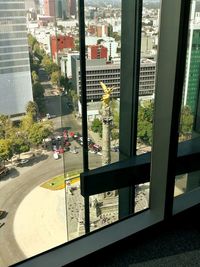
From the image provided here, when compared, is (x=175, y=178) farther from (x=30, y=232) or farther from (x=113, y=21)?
(x=113, y=21)

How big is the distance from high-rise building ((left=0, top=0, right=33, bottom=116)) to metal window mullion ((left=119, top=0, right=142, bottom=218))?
2.52 ft

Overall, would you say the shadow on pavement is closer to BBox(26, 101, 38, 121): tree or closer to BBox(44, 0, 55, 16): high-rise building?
BBox(26, 101, 38, 121): tree

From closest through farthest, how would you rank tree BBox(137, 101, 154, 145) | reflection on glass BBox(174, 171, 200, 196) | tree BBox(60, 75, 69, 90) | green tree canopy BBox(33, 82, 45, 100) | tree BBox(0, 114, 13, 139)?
1. tree BBox(0, 114, 13, 139)
2. green tree canopy BBox(33, 82, 45, 100)
3. tree BBox(60, 75, 69, 90)
4. reflection on glass BBox(174, 171, 200, 196)
5. tree BBox(137, 101, 154, 145)

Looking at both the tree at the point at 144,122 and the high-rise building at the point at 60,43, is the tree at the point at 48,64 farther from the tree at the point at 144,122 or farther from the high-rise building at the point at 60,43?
the tree at the point at 144,122

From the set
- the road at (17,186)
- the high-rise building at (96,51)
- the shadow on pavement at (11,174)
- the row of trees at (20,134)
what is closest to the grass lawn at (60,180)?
the road at (17,186)

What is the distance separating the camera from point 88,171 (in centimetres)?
209

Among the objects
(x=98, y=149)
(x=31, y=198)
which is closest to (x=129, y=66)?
(x=98, y=149)

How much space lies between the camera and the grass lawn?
1.80 m

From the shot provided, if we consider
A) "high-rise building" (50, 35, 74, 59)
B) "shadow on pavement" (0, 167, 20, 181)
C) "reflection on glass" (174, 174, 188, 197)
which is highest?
"high-rise building" (50, 35, 74, 59)

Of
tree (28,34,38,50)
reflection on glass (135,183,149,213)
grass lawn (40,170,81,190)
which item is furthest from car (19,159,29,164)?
reflection on glass (135,183,149,213)

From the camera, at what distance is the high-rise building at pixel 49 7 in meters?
1.45

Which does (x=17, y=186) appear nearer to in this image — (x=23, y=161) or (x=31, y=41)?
(x=23, y=161)

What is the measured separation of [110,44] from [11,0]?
75 cm

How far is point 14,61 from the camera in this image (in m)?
1.44
